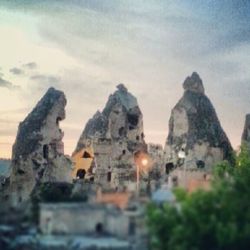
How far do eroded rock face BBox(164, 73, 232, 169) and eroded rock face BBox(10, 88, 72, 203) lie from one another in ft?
24.8

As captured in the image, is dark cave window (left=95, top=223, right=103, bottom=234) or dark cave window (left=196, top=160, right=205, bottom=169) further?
dark cave window (left=196, top=160, right=205, bottom=169)

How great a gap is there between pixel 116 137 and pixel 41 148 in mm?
6749

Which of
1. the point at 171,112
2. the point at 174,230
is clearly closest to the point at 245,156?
the point at 171,112

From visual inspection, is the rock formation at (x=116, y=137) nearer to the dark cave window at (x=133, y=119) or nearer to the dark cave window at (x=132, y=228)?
the dark cave window at (x=133, y=119)

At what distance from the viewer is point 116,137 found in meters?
41.8

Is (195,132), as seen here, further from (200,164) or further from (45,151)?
(45,151)

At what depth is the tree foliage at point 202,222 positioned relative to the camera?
60.0 ft

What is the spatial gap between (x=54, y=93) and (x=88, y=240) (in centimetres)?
1980

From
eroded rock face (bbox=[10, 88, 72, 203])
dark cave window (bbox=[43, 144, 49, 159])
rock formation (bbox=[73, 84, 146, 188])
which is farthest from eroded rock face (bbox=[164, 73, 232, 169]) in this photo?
dark cave window (bbox=[43, 144, 49, 159])

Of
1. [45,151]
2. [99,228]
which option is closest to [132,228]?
[99,228]

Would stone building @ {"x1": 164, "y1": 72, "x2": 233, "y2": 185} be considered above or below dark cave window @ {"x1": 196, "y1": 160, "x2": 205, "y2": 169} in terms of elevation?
above

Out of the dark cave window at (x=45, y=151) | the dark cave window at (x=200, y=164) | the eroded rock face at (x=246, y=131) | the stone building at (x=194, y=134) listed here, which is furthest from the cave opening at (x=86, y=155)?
the eroded rock face at (x=246, y=131)

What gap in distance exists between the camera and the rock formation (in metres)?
40.2

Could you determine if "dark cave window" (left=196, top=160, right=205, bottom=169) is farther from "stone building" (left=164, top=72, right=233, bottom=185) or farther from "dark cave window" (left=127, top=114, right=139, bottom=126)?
"dark cave window" (left=127, top=114, right=139, bottom=126)
